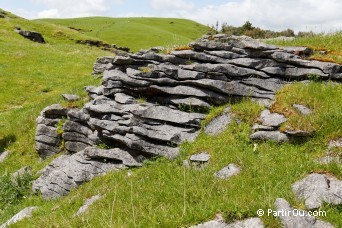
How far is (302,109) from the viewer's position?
37.7 ft

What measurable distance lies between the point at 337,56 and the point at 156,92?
24.2ft

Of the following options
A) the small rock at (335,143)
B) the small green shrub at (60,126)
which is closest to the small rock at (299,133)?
the small rock at (335,143)

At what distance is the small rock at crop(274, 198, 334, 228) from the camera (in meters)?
6.61

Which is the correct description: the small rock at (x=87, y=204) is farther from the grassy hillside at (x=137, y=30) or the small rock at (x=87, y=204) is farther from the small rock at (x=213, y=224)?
the grassy hillside at (x=137, y=30)

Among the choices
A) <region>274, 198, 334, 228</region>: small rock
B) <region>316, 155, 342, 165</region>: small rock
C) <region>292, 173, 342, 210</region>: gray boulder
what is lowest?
<region>274, 198, 334, 228</region>: small rock

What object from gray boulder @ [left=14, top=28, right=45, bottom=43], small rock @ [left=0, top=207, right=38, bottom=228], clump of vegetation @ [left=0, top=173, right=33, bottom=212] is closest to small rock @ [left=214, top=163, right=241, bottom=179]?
small rock @ [left=0, top=207, right=38, bottom=228]

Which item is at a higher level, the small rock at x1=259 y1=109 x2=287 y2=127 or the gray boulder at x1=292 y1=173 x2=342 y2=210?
the small rock at x1=259 y1=109 x2=287 y2=127

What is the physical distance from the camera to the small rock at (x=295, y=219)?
21.7 feet

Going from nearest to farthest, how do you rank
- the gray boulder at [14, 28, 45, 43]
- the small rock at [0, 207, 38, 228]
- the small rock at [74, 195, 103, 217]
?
the small rock at [74, 195, 103, 217]
the small rock at [0, 207, 38, 228]
the gray boulder at [14, 28, 45, 43]

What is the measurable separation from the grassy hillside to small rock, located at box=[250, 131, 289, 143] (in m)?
84.3

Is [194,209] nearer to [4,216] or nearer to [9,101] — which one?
[4,216]

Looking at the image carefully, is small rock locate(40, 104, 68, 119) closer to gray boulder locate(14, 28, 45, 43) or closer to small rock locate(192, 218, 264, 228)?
small rock locate(192, 218, 264, 228)

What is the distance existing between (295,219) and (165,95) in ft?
A: 26.9

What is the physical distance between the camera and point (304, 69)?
13.3 meters
